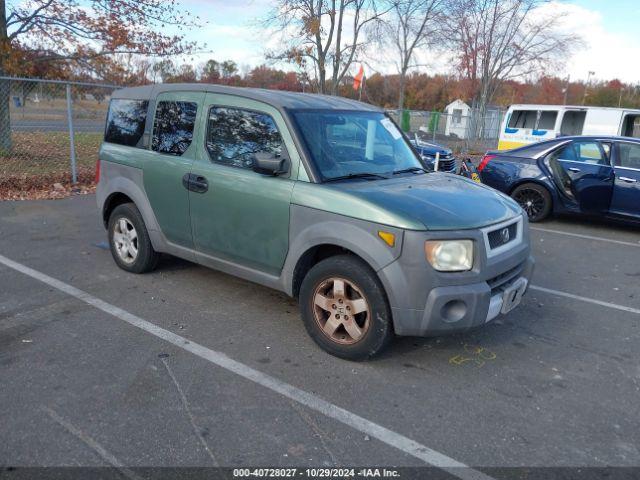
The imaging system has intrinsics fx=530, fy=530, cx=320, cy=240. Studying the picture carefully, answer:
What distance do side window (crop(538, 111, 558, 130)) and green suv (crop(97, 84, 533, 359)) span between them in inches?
543

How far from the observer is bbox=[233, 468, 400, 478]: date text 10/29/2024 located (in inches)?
102

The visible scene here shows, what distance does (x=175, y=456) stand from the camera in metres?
2.70

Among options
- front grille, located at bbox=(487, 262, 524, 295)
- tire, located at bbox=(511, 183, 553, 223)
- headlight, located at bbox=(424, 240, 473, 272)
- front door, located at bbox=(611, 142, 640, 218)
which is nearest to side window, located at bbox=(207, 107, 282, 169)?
headlight, located at bbox=(424, 240, 473, 272)

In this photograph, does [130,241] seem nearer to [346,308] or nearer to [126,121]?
[126,121]

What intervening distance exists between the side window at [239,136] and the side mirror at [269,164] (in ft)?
0.49

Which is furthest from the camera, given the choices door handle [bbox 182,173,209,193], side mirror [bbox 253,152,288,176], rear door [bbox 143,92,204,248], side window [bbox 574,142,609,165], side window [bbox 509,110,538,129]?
side window [bbox 509,110,538,129]

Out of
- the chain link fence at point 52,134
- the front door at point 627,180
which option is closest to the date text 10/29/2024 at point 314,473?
the front door at point 627,180

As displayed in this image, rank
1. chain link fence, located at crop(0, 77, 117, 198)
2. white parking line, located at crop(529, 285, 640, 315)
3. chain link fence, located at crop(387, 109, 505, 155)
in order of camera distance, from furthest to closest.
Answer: chain link fence, located at crop(387, 109, 505, 155)
chain link fence, located at crop(0, 77, 117, 198)
white parking line, located at crop(529, 285, 640, 315)

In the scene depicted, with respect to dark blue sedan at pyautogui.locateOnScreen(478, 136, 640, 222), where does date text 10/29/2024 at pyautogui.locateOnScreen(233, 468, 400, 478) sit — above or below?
below

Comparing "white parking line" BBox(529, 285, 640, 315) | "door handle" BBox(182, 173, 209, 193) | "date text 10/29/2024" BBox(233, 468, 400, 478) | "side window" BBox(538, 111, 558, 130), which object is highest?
"side window" BBox(538, 111, 558, 130)

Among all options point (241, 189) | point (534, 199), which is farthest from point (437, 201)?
point (534, 199)

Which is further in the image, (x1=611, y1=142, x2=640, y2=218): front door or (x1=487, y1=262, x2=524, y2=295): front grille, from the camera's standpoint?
(x1=611, y1=142, x2=640, y2=218): front door

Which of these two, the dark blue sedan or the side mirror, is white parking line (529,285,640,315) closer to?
the side mirror

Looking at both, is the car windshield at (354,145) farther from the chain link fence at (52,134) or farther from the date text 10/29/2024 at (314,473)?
the chain link fence at (52,134)
